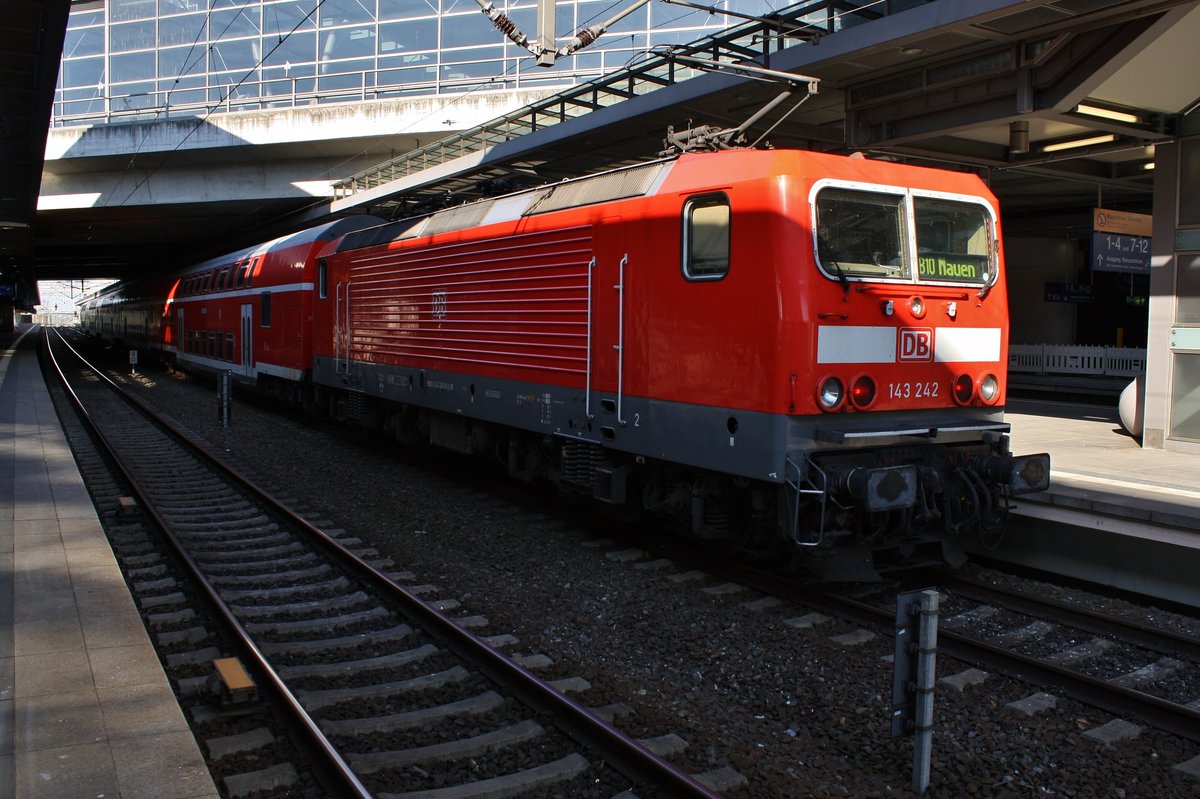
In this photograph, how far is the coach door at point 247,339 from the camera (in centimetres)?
1997

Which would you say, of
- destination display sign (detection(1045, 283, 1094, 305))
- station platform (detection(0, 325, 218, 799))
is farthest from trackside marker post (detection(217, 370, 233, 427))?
destination display sign (detection(1045, 283, 1094, 305))

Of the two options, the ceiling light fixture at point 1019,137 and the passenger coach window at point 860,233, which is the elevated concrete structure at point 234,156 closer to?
the ceiling light fixture at point 1019,137

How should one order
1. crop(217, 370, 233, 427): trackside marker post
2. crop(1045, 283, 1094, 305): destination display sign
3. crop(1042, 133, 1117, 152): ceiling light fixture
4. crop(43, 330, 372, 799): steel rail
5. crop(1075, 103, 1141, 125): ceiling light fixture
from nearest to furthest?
crop(43, 330, 372, 799): steel rail < crop(1075, 103, 1141, 125): ceiling light fixture < crop(1042, 133, 1117, 152): ceiling light fixture < crop(217, 370, 233, 427): trackside marker post < crop(1045, 283, 1094, 305): destination display sign

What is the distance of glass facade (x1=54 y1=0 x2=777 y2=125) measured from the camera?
93.6 feet

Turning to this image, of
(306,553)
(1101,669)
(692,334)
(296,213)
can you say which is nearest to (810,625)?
(1101,669)

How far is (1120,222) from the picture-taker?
12438 mm

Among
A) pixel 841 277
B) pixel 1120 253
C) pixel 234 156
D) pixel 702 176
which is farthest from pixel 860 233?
pixel 234 156

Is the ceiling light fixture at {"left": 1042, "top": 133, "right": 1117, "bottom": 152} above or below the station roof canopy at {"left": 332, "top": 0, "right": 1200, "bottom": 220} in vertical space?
below

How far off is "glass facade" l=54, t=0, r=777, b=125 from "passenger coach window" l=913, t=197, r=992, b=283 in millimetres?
Result: 18674

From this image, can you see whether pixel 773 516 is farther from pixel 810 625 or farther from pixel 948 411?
pixel 948 411

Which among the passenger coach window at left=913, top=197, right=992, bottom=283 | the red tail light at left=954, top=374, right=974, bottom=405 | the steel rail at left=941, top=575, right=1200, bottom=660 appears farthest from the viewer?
the red tail light at left=954, top=374, right=974, bottom=405

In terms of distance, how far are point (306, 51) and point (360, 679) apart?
3537 centimetres

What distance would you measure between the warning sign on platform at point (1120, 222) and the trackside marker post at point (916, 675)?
31.2ft

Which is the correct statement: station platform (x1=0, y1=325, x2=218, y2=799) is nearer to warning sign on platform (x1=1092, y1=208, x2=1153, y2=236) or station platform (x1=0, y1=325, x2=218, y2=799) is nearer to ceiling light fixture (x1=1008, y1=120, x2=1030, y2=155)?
ceiling light fixture (x1=1008, y1=120, x2=1030, y2=155)
